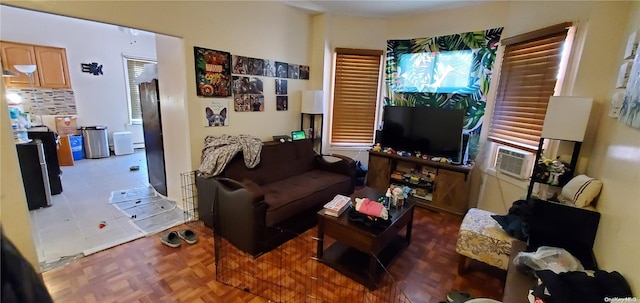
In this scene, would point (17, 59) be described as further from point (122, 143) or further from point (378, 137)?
point (378, 137)

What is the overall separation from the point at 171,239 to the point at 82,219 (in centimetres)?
118

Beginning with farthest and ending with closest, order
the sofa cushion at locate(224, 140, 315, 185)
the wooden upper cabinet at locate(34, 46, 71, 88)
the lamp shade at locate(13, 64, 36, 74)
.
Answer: the wooden upper cabinet at locate(34, 46, 71, 88) → the lamp shade at locate(13, 64, 36, 74) → the sofa cushion at locate(224, 140, 315, 185)

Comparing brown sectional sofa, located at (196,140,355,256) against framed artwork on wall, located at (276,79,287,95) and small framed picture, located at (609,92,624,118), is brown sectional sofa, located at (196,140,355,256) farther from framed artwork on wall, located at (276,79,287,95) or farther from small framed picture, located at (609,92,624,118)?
small framed picture, located at (609,92,624,118)

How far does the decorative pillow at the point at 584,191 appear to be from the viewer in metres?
1.68

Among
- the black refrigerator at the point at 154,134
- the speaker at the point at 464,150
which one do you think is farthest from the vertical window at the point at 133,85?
the speaker at the point at 464,150

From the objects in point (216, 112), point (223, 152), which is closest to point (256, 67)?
point (216, 112)

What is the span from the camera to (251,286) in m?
1.92

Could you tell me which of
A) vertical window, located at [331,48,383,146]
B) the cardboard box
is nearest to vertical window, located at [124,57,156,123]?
the cardboard box

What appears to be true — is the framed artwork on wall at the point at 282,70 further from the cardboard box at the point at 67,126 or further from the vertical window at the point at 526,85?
the cardboard box at the point at 67,126

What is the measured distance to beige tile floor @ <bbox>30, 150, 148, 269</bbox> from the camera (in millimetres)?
2252

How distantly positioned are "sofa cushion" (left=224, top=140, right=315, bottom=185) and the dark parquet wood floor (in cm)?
72

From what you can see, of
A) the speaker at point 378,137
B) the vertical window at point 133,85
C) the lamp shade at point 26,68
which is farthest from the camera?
the vertical window at point 133,85

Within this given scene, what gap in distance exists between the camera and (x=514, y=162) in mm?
2725

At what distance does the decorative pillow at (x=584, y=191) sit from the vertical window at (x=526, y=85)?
2.89 feet
